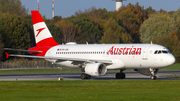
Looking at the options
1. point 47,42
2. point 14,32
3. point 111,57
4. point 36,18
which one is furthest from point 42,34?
point 14,32

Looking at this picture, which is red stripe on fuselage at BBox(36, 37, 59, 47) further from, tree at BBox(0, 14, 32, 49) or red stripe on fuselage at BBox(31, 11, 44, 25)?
tree at BBox(0, 14, 32, 49)

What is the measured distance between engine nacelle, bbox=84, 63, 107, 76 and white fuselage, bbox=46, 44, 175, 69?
3.25 ft

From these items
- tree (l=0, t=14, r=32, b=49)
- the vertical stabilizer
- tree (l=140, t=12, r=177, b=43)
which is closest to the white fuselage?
the vertical stabilizer

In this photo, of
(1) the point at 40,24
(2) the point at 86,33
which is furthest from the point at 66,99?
(2) the point at 86,33

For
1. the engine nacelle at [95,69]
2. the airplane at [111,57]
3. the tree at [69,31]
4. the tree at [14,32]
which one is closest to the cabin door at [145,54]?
the airplane at [111,57]

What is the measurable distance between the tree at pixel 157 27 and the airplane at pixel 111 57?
65222 mm

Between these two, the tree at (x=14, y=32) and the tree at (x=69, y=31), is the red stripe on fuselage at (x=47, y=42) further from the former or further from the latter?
the tree at (x=69, y=31)

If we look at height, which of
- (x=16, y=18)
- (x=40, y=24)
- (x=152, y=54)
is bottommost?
(x=152, y=54)

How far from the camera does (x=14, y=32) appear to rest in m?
93.4

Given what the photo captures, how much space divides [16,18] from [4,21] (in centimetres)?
333

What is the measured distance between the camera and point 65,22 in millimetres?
124438

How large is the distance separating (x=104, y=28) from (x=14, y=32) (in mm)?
41119

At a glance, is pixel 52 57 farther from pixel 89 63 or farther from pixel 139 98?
pixel 139 98

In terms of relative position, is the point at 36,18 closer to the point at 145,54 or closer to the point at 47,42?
the point at 47,42
